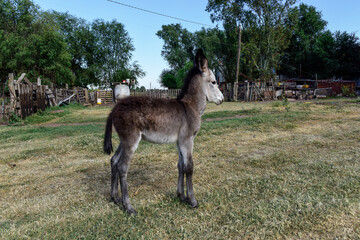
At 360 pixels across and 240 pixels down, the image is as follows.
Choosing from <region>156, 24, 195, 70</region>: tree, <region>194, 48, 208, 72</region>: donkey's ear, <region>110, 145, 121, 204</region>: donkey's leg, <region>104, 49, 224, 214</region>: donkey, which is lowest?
<region>110, 145, 121, 204</region>: donkey's leg

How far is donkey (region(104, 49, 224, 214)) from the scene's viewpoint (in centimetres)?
383

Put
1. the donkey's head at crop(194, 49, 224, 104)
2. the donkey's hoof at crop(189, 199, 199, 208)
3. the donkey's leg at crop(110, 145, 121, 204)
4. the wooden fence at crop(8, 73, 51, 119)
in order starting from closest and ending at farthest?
1. the donkey's hoof at crop(189, 199, 199, 208)
2. the donkey's leg at crop(110, 145, 121, 204)
3. the donkey's head at crop(194, 49, 224, 104)
4. the wooden fence at crop(8, 73, 51, 119)

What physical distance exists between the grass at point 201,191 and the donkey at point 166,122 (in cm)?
47

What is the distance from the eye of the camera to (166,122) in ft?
13.2

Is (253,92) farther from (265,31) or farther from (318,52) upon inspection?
(318,52)

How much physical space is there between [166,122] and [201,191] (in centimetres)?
159

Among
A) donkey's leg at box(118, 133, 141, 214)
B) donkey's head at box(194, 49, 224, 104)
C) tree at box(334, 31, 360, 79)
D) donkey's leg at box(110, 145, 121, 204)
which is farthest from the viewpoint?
tree at box(334, 31, 360, 79)

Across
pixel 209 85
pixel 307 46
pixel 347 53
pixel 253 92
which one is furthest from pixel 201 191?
pixel 307 46

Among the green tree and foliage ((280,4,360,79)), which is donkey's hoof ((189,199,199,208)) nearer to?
foliage ((280,4,360,79))

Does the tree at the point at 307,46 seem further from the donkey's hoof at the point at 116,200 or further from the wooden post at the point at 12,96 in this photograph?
the donkey's hoof at the point at 116,200

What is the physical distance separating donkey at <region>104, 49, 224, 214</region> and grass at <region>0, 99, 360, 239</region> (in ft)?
1.56

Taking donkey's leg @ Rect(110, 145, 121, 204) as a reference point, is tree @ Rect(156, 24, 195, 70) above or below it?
above

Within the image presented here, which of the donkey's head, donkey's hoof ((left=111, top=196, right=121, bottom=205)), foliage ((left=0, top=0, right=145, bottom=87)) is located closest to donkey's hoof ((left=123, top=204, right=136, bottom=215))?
donkey's hoof ((left=111, top=196, right=121, bottom=205))

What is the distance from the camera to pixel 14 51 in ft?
119
